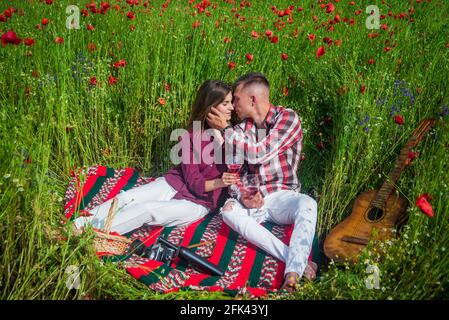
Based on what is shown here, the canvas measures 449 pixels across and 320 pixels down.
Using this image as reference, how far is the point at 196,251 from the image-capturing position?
327 cm

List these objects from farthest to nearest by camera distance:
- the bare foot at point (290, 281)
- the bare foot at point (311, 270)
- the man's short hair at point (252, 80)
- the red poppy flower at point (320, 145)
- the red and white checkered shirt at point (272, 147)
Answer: the red poppy flower at point (320, 145)
the man's short hair at point (252, 80)
the red and white checkered shirt at point (272, 147)
the bare foot at point (311, 270)
the bare foot at point (290, 281)

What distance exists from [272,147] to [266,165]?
6.9 inches

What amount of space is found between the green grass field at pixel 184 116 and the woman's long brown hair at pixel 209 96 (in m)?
0.33

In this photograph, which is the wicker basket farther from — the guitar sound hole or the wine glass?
the guitar sound hole

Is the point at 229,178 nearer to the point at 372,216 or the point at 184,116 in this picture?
the point at 184,116

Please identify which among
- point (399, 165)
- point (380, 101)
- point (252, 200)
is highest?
point (380, 101)

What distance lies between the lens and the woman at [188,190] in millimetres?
3345

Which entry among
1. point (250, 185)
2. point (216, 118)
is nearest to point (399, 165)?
point (250, 185)

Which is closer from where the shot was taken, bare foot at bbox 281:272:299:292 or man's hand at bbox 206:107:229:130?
bare foot at bbox 281:272:299:292

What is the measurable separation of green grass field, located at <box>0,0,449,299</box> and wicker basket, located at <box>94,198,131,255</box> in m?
0.28

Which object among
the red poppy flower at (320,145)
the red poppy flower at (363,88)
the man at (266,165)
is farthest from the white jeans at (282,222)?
the red poppy flower at (363,88)

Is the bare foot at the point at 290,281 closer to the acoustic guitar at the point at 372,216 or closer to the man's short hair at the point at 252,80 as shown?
the acoustic guitar at the point at 372,216

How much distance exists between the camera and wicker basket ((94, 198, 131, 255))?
2941mm

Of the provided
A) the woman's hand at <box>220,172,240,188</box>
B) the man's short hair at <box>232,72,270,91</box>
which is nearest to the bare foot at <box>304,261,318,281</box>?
the woman's hand at <box>220,172,240,188</box>
